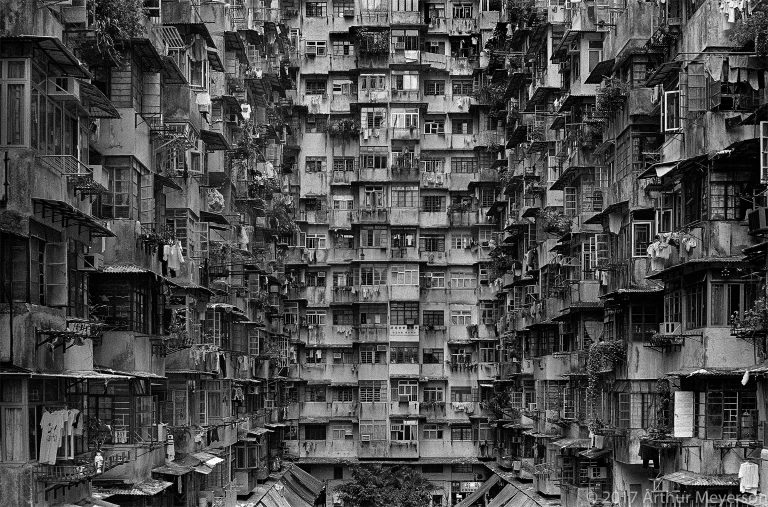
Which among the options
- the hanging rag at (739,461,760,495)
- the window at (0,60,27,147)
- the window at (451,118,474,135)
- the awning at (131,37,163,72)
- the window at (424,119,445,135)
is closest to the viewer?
the window at (0,60,27,147)

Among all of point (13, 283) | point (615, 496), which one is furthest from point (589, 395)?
point (13, 283)

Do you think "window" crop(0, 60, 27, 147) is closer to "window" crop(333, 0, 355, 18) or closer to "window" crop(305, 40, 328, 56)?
"window" crop(305, 40, 328, 56)

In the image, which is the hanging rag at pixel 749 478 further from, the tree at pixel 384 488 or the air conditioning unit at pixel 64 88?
the tree at pixel 384 488

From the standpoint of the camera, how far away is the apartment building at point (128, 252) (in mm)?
24109

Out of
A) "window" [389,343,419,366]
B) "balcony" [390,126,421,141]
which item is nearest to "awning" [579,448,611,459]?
"window" [389,343,419,366]

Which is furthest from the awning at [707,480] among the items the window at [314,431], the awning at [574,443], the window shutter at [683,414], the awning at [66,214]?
the window at [314,431]

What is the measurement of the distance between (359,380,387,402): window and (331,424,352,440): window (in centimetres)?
196

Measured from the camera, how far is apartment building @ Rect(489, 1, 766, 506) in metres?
30.5

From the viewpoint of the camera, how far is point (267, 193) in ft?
192

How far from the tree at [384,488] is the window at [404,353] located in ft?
21.3

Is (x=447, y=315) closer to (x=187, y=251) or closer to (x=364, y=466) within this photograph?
(x=364, y=466)

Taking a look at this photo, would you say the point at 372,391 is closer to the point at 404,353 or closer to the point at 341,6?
the point at 404,353

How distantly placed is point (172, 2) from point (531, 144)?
19.4 metres

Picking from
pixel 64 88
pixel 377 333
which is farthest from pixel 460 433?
pixel 64 88
